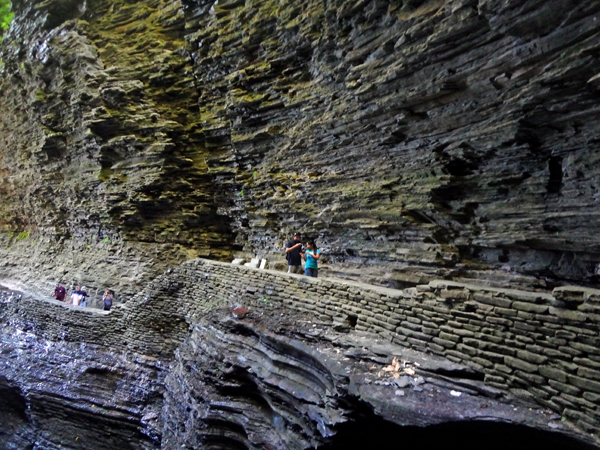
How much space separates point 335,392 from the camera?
541 centimetres

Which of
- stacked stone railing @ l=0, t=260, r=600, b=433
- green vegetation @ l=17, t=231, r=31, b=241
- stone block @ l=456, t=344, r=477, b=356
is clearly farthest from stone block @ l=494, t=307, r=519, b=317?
green vegetation @ l=17, t=231, r=31, b=241

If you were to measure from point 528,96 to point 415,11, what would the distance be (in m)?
2.81

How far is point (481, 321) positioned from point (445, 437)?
1596 mm

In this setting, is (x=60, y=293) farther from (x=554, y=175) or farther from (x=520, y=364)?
(x=554, y=175)

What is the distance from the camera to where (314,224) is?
10414 millimetres

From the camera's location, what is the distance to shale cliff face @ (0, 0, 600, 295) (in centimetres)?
590

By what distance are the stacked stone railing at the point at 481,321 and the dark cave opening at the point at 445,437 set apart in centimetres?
40

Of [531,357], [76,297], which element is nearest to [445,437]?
[531,357]

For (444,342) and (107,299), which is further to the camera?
(107,299)

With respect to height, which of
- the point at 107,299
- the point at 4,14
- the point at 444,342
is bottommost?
the point at 107,299

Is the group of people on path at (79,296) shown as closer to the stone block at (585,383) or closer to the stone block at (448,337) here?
the stone block at (448,337)

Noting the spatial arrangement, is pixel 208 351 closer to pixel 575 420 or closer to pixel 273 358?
pixel 273 358

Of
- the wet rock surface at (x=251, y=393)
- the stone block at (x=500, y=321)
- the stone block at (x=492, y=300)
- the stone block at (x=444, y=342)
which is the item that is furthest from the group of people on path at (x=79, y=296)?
the stone block at (x=500, y=321)

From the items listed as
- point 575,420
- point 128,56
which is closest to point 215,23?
point 128,56
